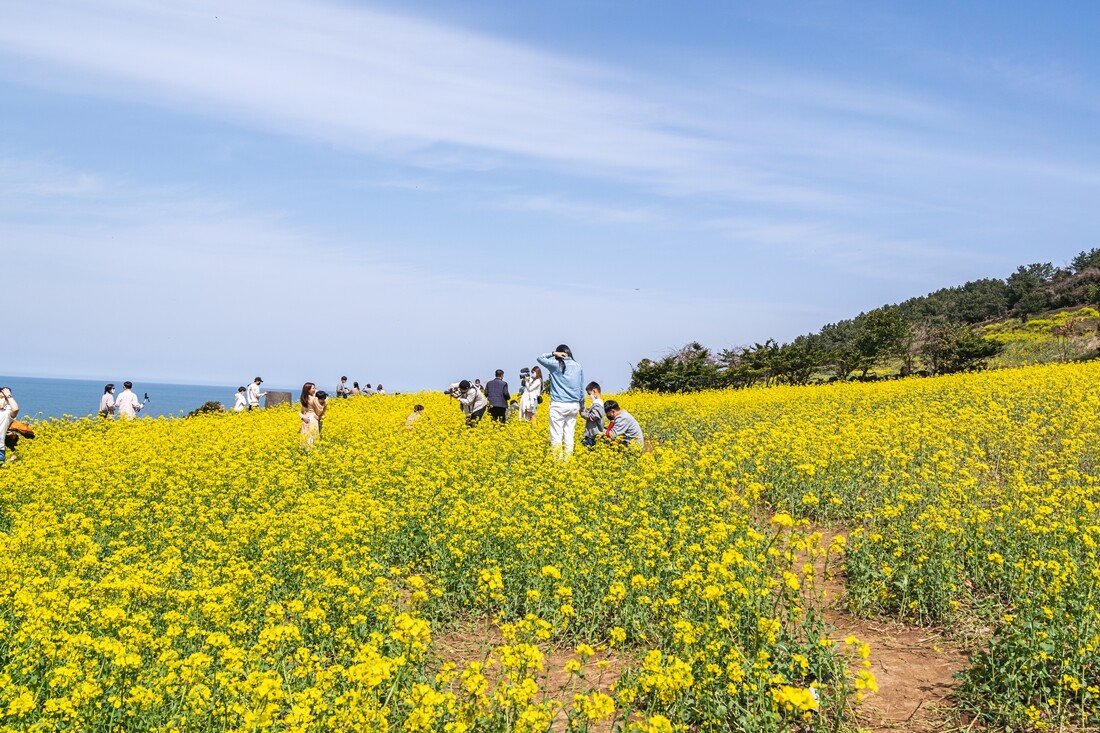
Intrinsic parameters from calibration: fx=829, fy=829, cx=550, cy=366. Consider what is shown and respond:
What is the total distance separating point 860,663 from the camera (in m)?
7.01

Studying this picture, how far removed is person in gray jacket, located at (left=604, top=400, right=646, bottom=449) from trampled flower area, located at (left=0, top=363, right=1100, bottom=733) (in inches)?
33.9

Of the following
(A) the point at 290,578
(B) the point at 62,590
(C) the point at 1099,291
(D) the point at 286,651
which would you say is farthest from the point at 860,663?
(C) the point at 1099,291

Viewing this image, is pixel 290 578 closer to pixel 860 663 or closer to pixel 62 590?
pixel 62 590

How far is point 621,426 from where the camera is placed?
50.0ft

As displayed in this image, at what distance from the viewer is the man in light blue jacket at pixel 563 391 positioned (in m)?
15.6

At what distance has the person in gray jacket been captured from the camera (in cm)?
1500

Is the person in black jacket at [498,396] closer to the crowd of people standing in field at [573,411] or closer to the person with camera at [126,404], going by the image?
the crowd of people standing in field at [573,411]

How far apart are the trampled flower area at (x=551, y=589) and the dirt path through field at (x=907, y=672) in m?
0.04

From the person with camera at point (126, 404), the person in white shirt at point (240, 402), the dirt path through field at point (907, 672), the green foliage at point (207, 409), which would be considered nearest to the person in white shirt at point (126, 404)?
the person with camera at point (126, 404)

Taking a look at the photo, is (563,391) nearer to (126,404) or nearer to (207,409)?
(126,404)

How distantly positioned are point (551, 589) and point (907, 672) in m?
3.19

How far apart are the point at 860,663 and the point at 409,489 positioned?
5928mm

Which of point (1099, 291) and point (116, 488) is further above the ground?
point (1099, 291)

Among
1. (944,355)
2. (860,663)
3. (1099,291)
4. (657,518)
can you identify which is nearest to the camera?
(860,663)
